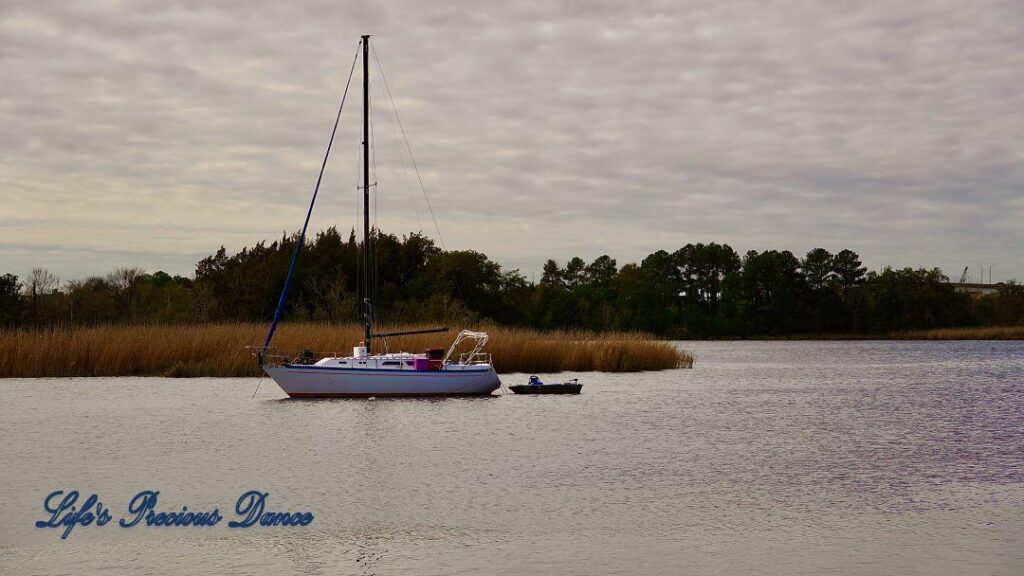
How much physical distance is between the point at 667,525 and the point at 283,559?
5.73 m

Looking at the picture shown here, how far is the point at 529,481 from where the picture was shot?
2002 centimetres

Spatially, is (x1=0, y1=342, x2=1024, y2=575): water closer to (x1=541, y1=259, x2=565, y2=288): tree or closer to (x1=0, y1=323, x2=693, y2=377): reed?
(x1=0, y1=323, x2=693, y2=377): reed

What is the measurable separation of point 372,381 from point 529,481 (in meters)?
17.3

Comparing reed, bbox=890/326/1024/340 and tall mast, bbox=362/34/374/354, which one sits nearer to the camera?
tall mast, bbox=362/34/374/354

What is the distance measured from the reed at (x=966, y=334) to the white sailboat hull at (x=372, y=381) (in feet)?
350

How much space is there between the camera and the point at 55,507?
676 inches

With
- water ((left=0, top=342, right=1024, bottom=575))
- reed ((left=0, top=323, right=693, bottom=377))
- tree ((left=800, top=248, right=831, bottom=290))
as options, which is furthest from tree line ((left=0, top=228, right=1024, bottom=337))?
water ((left=0, top=342, right=1024, bottom=575))

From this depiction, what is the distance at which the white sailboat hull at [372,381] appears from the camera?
36.4m

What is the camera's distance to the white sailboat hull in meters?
36.4

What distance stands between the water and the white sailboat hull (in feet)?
2.59

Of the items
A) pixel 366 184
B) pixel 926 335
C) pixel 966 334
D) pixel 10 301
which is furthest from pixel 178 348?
pixel 926 335

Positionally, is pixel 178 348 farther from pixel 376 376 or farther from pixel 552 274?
pixel 552 274

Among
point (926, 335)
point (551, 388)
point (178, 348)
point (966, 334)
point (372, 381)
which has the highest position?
point (966, 334)

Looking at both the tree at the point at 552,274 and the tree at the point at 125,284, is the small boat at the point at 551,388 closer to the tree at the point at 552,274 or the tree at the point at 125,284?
the tree at the point at 125,284
